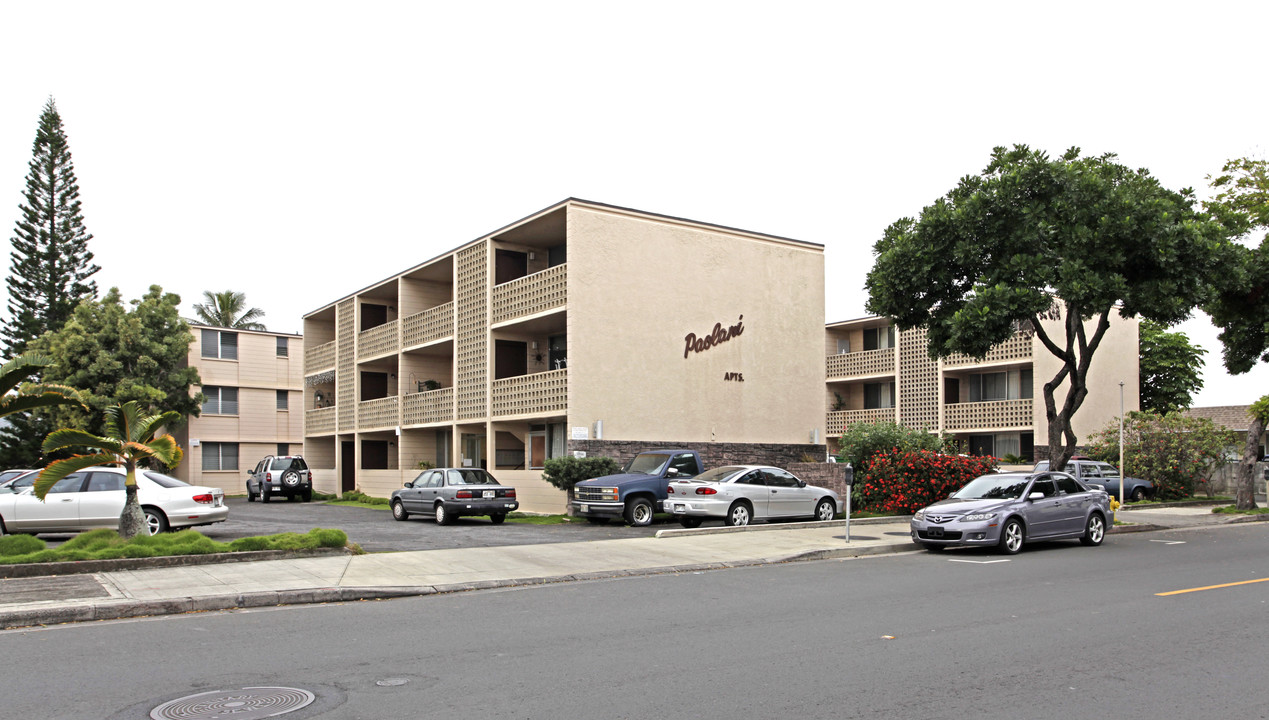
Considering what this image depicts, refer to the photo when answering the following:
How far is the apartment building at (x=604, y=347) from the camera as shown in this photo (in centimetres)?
2739

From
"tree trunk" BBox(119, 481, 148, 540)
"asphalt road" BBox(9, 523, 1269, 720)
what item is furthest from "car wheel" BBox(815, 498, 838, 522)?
"tree trunk" BBox(119, 481, 148, 540)

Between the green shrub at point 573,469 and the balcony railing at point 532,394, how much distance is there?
175 centimetres

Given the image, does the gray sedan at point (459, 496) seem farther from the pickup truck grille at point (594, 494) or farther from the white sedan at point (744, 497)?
the white sedan at point (744, 497)

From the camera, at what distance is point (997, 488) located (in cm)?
1812

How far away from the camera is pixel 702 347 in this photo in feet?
97.2

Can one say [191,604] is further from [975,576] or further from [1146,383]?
[1146,383]

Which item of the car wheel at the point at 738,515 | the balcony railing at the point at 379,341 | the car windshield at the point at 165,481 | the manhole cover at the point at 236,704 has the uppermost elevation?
the balcony railing at the point at 379,341

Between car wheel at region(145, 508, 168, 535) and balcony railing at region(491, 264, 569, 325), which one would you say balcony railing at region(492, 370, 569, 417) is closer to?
balcony railing at region(491, 264, 569, 325)

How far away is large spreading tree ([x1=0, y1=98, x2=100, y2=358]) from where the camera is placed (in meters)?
47.4

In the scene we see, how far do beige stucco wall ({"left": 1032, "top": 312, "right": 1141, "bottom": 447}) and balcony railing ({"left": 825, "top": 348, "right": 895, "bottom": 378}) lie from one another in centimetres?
699

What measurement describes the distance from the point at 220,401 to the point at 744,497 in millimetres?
34810

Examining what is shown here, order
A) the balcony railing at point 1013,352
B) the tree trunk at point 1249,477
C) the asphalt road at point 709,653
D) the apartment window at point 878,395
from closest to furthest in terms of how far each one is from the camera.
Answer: the asphalt road at point 709,653 < the tree trunk at point 1249,477 < the balcony railing at point 1013,352 < the apartment window at point 878,395

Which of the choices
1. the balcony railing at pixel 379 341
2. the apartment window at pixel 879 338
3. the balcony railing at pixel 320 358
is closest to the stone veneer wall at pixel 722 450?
the balcony railing at pixel 379 341

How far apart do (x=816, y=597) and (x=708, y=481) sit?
9653 millimetres
